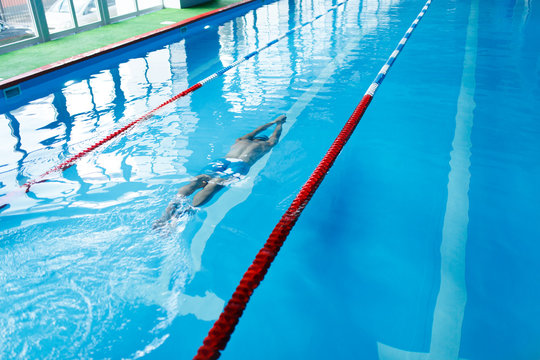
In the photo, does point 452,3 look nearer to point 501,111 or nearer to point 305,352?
point 501,111

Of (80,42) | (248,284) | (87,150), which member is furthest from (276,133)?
(80,42)

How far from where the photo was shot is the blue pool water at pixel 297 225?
5.78 feet

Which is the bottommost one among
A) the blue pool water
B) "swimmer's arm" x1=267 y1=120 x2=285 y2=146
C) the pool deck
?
the blue pool water

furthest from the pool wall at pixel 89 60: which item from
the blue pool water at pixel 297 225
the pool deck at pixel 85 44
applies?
the blue pool water at pixel 297 225

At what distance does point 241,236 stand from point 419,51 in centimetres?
474

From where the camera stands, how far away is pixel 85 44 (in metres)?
6.36

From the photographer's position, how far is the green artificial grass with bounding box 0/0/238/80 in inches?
209

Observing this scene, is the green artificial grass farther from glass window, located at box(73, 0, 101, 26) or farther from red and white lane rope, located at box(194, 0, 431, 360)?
red and white lane rope, located at box(194, 0, 431, 360)

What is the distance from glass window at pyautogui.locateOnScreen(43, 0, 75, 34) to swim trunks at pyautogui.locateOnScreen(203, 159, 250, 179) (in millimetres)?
5655

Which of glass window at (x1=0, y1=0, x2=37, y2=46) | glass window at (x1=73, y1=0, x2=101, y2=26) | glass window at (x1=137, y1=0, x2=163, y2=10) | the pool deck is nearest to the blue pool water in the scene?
the pool deck

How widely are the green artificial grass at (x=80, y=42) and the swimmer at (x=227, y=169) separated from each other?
11.1 feet

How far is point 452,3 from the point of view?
967 centimetres

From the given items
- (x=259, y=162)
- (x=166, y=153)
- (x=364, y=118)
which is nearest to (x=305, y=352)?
(x=259, y=162)

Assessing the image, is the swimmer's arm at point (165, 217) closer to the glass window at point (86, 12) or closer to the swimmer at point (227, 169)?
the swimmer at point (227, 169)
